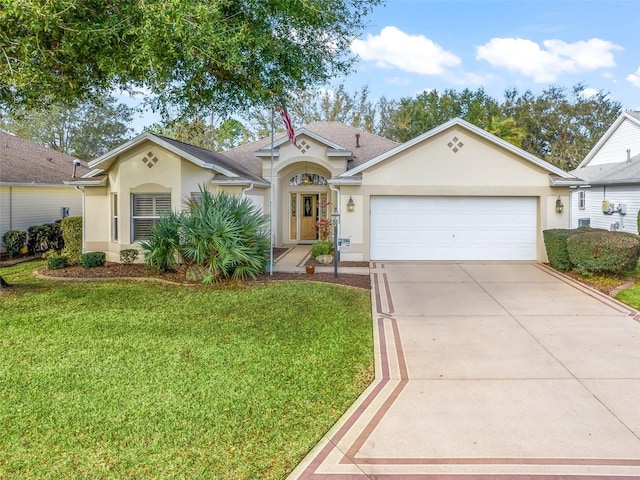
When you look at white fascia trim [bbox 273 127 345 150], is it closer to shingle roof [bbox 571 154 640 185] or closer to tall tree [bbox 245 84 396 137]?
shingle roof [bbox 571 154 640 185]

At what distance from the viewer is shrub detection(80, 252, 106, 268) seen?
13664 millimetres

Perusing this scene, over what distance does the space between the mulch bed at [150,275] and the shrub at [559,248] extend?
5.41m

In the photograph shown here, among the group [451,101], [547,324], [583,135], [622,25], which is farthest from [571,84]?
[547,324]

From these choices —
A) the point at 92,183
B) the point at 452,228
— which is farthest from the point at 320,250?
the point at 92,183

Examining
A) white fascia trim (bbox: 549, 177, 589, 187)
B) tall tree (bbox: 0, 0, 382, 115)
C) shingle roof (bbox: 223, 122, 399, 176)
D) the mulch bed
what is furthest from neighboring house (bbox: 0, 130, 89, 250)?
white fascia trim (bbox: 549, 177, 589, 187)

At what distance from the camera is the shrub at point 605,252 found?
10891mm

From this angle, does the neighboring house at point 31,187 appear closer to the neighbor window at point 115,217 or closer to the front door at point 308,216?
the neighbor window at point 115,217

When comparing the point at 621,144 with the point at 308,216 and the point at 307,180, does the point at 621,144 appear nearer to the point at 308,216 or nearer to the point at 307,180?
the point at 307,180

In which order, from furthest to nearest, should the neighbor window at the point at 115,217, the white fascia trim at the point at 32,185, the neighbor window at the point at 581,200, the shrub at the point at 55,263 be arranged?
the neighbor window at the point at 581,200 < the white fascia trim at the point at 32,185 < the neighbor window at the point at 115,217 < the shrub at the point at 55,263

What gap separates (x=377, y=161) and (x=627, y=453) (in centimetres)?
1115

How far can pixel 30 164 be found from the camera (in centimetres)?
2006

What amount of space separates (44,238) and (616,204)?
80.5ft

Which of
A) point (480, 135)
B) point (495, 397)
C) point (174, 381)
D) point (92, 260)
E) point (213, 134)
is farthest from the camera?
point (213, 134)

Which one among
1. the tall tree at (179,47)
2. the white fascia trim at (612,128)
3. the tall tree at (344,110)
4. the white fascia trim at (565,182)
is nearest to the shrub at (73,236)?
the tall tree at (179,47)
